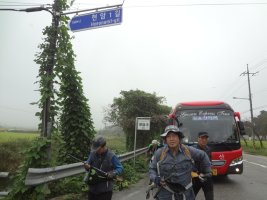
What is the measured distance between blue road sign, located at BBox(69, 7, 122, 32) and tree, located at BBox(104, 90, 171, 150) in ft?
61.1

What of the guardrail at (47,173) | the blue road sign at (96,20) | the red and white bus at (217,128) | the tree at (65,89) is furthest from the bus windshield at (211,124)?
the guardrail at (47,173)

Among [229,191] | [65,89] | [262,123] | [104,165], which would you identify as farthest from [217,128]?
[262,123]

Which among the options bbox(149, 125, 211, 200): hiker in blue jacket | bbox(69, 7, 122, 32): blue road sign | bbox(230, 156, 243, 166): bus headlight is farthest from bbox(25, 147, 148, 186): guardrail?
bbox(230, 156, 243, 166): bus headlight

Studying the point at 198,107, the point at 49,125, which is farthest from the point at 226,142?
the point at 49,125

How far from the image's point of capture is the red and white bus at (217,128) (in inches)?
487

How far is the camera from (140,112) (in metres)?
29.1

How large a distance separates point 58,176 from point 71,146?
169 inches

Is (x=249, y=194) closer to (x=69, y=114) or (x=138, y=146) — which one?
(x=69, y=114)

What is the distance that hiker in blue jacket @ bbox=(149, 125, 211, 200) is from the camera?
4633mm

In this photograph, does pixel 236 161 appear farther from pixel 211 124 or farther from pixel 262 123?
pixel 262 123

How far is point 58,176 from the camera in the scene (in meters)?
7.82

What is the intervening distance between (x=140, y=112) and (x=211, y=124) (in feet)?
52.9

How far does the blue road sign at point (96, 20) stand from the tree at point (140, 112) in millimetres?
18630

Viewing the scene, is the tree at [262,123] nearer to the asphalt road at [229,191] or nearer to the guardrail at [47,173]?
the asphalt road at [229,191]
